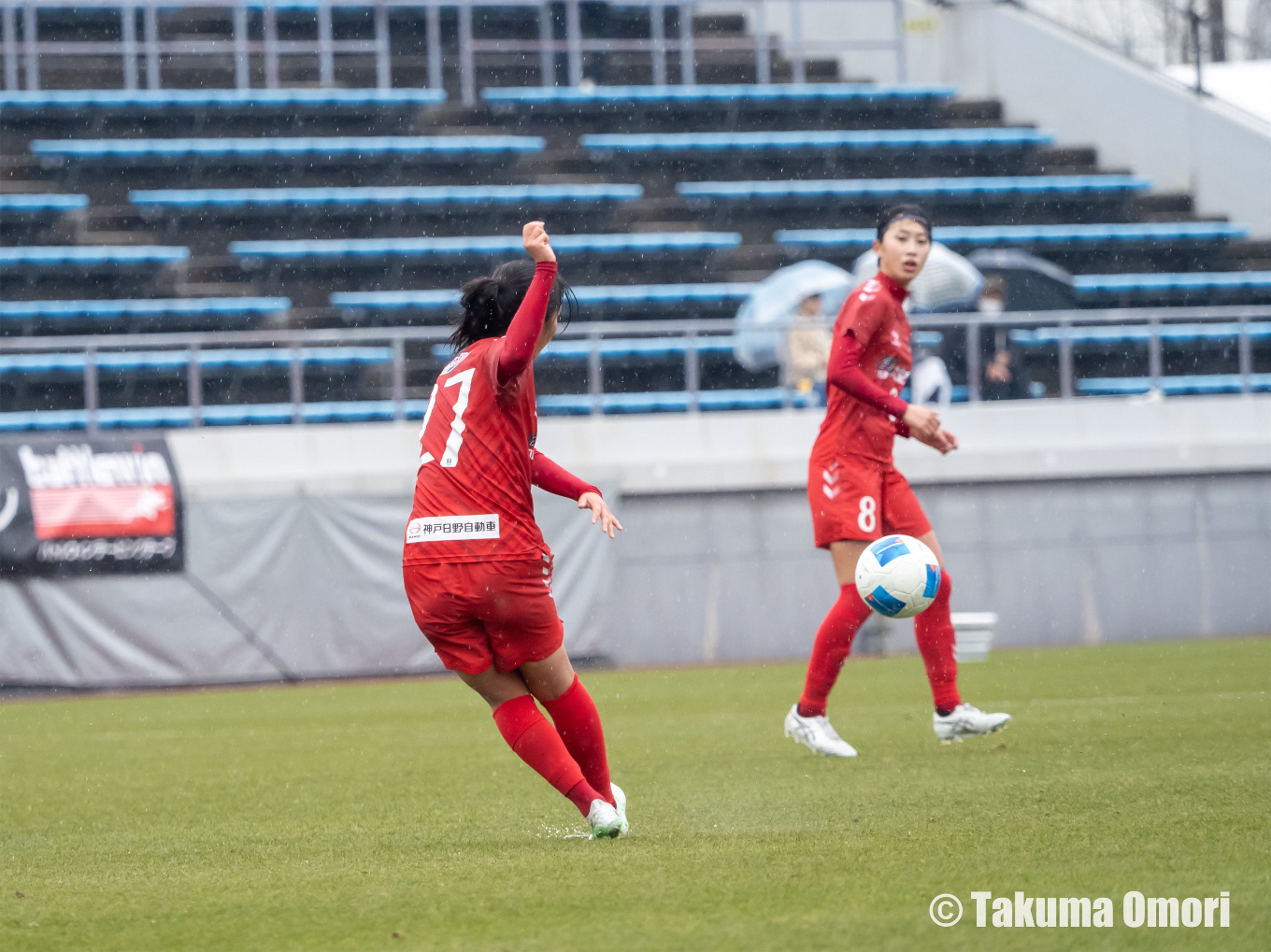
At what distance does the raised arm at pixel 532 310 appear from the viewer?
4.11 metres

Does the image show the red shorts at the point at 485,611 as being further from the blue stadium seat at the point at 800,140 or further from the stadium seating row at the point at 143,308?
the blue stadium seat at the point at 800,140

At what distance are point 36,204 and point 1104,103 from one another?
1387cm

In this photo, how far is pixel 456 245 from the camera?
19141 mm

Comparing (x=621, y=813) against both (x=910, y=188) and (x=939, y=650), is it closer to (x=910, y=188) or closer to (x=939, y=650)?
(x=939, y=650)

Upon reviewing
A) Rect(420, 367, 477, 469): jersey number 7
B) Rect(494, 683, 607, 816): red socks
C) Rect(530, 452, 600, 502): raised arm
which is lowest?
Rect(494, 683, 607, 816): red socks

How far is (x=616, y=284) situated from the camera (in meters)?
19.1

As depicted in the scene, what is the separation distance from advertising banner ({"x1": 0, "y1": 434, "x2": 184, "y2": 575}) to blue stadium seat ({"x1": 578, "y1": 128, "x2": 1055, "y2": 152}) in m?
9.60

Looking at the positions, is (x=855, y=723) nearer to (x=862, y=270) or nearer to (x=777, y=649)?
(x=777, y=649)

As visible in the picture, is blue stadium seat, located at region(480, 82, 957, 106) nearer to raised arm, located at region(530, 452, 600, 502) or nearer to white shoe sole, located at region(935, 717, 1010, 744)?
white shoe sole, located at region(935, 717, 1010, 744)

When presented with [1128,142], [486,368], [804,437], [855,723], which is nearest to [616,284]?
[804,437]

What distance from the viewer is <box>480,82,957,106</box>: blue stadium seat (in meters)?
21.8

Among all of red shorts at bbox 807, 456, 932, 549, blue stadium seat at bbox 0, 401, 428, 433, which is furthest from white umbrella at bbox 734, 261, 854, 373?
red shorts at bbox 807, 456, 932, 549

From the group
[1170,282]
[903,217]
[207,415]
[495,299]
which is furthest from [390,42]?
[495,299]

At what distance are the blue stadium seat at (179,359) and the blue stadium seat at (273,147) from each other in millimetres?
6863
